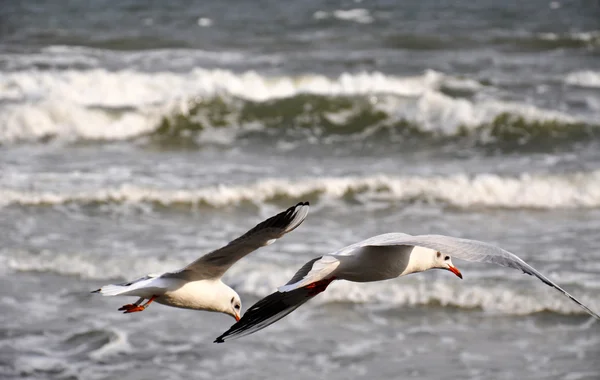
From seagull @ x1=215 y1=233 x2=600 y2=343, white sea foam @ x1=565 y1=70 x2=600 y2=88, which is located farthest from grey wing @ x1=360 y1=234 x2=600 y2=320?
white sea foam @ x1=565 y1=70 x2=600 y2=88

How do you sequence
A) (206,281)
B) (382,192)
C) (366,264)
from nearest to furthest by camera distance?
(366,264) < (206,281) < (382,192)

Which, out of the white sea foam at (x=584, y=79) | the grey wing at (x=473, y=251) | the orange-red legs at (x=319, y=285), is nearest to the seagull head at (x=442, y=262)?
Result: the grey wing at (x=473, y=251)

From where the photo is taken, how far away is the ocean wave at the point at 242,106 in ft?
41.5

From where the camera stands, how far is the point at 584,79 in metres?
14.6

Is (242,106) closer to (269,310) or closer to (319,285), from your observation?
(269,310)

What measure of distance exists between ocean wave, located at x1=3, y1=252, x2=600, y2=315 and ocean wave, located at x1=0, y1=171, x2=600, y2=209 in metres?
1.69

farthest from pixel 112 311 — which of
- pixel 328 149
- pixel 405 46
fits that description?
pixel 405 46

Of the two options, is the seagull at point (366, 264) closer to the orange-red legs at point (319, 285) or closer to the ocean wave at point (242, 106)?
the orange-red legs at point (319, 285)

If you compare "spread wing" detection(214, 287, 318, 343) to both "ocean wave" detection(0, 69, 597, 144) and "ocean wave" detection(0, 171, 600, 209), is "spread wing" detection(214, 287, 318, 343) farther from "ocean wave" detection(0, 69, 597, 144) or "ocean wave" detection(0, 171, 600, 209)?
"ocean wave" detection(0, 69, 597, 144)

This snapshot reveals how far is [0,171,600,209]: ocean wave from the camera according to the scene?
970 centimetres

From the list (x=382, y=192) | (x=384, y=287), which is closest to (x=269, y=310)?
(x=384, y=287)

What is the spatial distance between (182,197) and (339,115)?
13.2 feet

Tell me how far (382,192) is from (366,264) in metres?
5.57

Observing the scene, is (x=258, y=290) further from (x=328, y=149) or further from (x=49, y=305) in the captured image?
(x=328, y=149)
